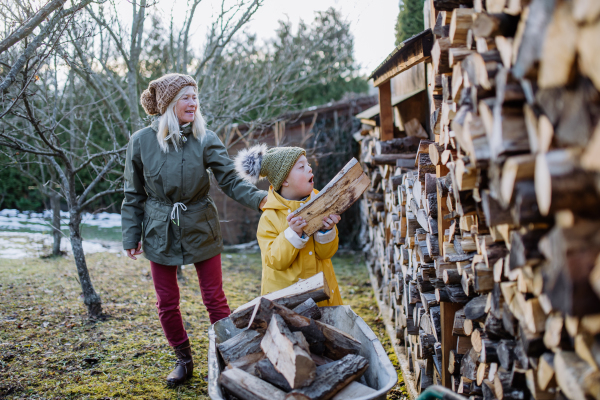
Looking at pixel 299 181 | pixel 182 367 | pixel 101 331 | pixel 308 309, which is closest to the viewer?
pixel 308 309

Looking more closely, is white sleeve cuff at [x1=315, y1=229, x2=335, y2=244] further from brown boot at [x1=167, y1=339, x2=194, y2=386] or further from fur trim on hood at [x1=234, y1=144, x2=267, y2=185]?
brown boot at [x1=167, y1=339, x2=194, y2=386]

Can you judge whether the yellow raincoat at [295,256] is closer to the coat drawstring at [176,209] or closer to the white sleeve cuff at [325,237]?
the white sleeve cuff at [325,237]

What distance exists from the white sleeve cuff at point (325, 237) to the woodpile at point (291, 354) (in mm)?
413

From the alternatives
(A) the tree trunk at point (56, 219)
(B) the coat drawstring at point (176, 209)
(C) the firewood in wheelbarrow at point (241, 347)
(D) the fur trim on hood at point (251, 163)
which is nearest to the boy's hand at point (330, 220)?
(D) the fur trim on hood at point (251, 163)

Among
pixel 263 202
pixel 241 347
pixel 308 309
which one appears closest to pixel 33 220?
pixel 263 202

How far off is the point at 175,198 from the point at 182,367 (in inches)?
45.9

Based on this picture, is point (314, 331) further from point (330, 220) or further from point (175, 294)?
point (175, 294)

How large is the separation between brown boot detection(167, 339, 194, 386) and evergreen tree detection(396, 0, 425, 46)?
4.22 m

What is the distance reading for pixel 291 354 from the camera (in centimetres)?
160

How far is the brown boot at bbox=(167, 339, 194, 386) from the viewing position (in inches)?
117

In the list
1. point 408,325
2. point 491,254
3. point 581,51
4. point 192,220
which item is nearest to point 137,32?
point 192,220

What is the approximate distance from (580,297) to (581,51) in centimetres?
51

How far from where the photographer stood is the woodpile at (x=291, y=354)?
1620mm

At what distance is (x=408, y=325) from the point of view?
9.84ft
